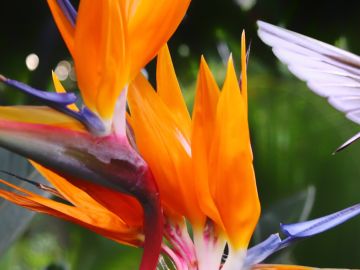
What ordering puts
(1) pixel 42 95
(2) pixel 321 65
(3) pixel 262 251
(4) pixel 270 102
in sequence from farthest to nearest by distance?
(4) pixel 270 102 < (2) pixel 321 65 < (3) pixel 262 251 < (1) pixel 42 95

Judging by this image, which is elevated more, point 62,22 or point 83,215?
point 62,22

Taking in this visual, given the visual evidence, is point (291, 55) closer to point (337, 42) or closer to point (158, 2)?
point (158, 2)

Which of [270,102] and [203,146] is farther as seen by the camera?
[270,102]

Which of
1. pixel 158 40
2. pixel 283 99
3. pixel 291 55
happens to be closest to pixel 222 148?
pixel 158 40

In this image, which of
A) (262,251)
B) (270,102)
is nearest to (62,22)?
(262,251)

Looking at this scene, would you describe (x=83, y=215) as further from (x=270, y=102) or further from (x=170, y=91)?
(x=270, y=102)

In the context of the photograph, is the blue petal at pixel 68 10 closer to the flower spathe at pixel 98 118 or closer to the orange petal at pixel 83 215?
the flower spathe at pixel 98 118

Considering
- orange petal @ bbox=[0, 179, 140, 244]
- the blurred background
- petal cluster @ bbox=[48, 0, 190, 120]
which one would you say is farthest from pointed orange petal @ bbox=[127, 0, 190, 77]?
the blurred background

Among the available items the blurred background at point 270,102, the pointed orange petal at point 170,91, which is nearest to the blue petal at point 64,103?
the pointed orange petal at point 170,91
